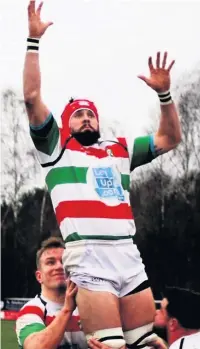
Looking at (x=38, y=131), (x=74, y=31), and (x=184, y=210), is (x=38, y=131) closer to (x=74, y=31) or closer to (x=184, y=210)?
(x=74, y=31)

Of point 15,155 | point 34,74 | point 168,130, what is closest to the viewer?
point 34,74

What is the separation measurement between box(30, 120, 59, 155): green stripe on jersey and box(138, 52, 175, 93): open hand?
34 cm

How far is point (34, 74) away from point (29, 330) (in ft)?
2.53

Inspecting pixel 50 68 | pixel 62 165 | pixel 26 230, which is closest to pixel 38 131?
pixel 62 165

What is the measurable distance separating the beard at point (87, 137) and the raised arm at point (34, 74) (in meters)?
0.13

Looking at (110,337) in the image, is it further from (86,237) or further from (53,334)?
(86,237)

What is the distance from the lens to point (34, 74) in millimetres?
1890

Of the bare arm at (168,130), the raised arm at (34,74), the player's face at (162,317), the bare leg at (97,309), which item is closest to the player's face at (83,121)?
the raised arm at (34,74)

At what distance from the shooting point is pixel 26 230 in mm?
3027

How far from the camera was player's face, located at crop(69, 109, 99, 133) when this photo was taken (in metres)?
2.03

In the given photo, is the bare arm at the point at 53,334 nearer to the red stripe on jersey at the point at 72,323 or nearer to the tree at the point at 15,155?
the red stripe on jersey at the point at 72,323

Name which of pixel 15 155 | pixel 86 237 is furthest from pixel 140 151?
pixel 15 155

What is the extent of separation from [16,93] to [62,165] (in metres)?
0.54

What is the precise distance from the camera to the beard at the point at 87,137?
80.0 inches
